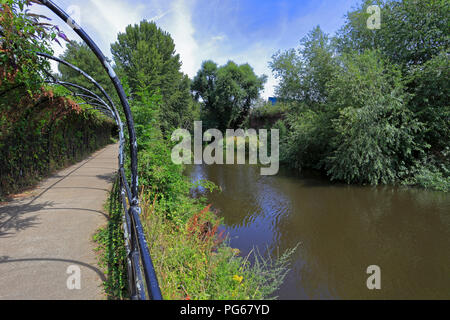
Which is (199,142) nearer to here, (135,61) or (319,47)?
(135,61)

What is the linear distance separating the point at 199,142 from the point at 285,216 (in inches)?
857

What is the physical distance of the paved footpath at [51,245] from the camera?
7.20ft

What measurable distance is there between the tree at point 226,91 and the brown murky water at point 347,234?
21051 millimetres

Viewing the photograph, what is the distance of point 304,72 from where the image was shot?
1314 cm

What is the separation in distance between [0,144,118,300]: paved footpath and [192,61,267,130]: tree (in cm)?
2544

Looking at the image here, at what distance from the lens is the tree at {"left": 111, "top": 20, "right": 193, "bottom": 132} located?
21062 mm

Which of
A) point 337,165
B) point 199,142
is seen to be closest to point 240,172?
point 337,165

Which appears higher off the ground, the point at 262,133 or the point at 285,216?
the point at 262,133

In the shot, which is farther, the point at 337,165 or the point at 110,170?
the point at 337,165

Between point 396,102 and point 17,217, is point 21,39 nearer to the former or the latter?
point 17,217

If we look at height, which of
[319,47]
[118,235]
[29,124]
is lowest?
[118,235]

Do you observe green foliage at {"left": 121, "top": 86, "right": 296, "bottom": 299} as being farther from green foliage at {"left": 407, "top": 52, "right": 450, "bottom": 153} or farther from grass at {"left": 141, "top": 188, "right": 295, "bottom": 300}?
green foliage at {"left": 407, "top": 52, "right": 450, "bottom": 153}

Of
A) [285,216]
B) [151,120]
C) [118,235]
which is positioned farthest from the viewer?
[285,216]

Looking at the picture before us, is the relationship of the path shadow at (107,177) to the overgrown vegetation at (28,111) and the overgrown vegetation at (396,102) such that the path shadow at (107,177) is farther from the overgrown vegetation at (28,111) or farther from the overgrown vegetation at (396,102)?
the overgrown vegetation at (396,102)
